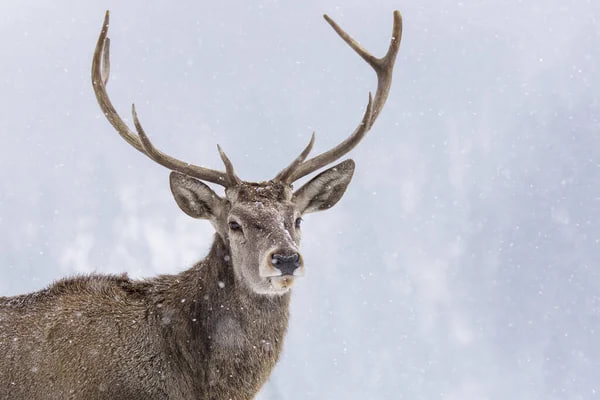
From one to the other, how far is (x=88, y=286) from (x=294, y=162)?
2.33 m

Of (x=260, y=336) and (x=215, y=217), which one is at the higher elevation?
(x=215, y=217)

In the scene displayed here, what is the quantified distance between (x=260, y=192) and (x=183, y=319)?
4.50 ft

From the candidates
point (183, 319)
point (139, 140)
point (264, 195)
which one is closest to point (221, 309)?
point (183, 319)

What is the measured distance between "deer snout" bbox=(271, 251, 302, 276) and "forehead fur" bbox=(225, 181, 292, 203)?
90 centimetres

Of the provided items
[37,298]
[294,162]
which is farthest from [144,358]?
[294,162]

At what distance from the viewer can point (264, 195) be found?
7.08 meters

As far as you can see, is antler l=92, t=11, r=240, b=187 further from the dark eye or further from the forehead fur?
the dark eye

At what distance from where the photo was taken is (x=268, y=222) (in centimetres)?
671

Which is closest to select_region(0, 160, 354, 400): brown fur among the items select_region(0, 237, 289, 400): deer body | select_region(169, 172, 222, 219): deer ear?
select_region(0, 237, 289, 400): deer body

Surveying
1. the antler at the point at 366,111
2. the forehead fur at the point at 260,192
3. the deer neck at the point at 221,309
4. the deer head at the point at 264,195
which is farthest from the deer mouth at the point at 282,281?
the antler at the point at 366,111

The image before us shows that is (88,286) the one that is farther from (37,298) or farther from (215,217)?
(215,217)

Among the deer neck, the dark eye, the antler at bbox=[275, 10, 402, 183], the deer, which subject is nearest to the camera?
the deer

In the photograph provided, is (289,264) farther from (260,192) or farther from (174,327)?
(174,327)

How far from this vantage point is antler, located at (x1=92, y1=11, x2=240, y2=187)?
290 inches
